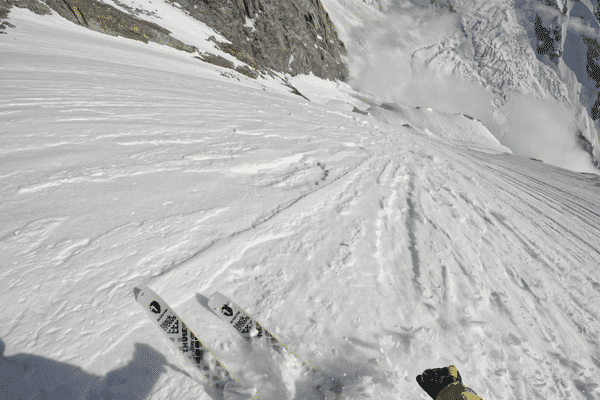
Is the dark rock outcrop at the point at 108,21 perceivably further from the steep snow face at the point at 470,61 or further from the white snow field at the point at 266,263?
the steep snow face at the point at 470,61

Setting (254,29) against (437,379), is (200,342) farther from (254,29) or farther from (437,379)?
(254,29)

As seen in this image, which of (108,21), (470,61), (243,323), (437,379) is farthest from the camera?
(470,61)

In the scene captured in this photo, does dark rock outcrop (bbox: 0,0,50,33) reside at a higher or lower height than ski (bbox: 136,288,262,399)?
higher

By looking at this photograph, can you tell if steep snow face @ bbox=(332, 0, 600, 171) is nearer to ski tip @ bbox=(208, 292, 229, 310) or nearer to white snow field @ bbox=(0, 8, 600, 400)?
white snow field @ bbox=(0, 8, 600, 400)

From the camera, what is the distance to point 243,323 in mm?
1517

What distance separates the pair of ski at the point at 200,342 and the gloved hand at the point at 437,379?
49 centimetres

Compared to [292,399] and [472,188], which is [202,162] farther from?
[472,188]

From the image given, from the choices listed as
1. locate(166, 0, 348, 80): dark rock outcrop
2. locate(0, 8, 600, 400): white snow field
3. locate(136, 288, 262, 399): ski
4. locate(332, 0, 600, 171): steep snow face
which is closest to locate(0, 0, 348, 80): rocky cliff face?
locate(166, 0, 348, 80): dark rock outcrop

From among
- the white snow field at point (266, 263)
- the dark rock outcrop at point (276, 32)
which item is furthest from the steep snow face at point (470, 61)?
the white snow field at point (266, 263)

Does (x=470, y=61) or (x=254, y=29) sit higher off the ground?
(x=470, y=61)

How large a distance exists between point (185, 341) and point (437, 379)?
124cm

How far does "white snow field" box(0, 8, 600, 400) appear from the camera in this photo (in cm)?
134

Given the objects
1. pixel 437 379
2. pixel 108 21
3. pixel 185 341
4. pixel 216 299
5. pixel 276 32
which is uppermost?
pixel 276 32

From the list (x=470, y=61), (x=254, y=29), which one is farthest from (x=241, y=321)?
(x=470, y=61)
